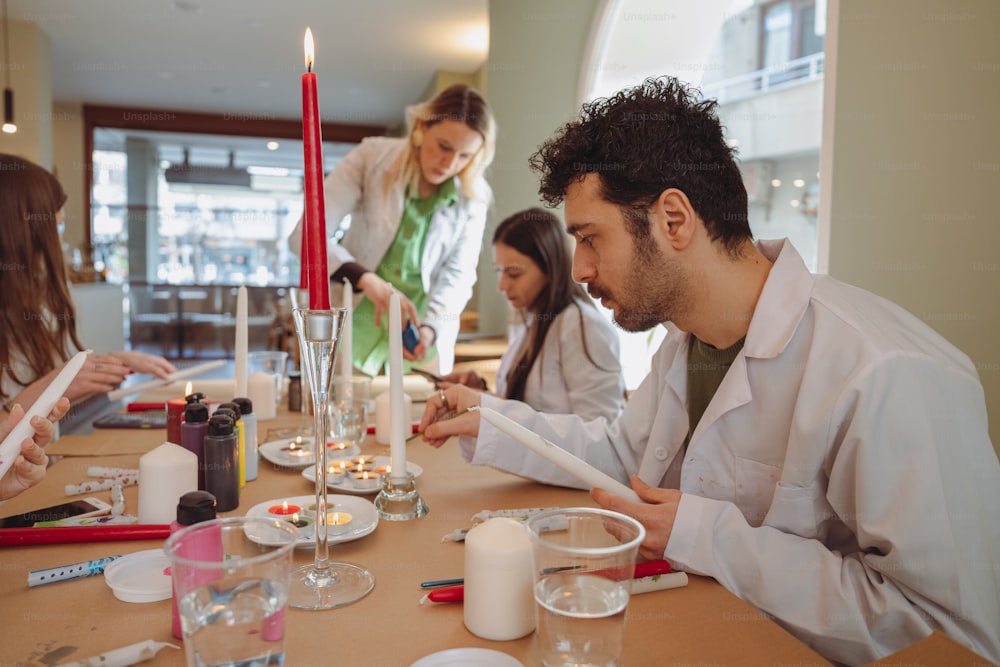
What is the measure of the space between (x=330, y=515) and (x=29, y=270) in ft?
4.69

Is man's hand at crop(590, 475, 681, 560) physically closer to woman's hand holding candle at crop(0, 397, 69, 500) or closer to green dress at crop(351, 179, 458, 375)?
woman's hand holding candle at crop(0, 397, 69, 500)

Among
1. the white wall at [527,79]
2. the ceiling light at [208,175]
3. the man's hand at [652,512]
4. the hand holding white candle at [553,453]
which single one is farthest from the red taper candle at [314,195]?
the ceiling light at [208,175]

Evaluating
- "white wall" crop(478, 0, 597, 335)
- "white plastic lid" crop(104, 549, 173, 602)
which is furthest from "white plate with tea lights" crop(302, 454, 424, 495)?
"white wall" crop(478, 0, 597, 335)

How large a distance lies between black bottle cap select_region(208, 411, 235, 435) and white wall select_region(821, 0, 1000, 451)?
150 cm

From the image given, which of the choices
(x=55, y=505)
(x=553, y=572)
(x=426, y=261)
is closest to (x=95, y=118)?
(x=426, y=261)

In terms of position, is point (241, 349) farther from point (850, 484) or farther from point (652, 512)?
point (850, 484)

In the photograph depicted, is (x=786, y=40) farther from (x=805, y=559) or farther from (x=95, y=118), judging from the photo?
(x=95, y=118)

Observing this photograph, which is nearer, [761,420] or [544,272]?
[761,420]

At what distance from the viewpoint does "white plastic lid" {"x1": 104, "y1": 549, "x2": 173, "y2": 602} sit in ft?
2.74

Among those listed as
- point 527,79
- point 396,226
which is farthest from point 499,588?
point 527,79

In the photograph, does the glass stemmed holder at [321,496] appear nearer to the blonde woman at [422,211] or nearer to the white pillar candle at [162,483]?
the white pillar candle at [162,483]

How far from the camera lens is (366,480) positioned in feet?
4.33

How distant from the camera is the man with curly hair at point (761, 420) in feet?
2.89

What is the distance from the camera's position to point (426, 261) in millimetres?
2865
